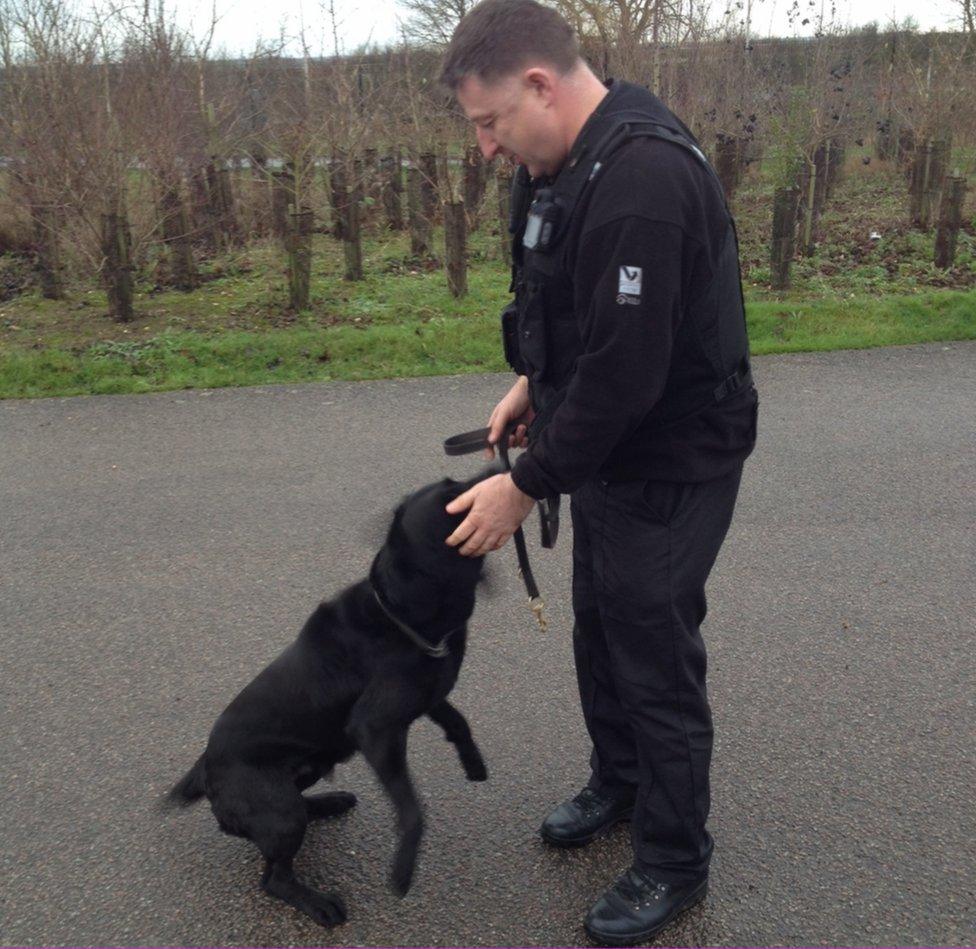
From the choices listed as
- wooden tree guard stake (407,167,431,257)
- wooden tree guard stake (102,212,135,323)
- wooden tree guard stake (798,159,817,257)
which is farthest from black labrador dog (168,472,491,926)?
wooden tree guard stake (798,159,817,257)

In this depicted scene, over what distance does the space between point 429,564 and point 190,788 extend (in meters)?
0.94

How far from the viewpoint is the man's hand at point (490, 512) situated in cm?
222

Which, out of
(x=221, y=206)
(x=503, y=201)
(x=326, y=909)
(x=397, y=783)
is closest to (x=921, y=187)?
(x=503, y=201)

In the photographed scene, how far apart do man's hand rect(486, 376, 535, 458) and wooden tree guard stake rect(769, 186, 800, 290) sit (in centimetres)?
692

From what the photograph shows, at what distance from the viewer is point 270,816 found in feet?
8.14

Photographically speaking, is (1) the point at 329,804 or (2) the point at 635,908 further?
(1) the point at 329,804

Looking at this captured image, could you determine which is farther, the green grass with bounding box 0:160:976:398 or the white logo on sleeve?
the green grass with bounding box 0:160:976:398

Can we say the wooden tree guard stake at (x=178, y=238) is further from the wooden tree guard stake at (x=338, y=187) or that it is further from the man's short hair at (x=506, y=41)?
the man's short hair at (x=506, y=41)

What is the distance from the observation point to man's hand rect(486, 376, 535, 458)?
2683 mm

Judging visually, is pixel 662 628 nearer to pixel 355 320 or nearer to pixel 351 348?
pixel 351 348

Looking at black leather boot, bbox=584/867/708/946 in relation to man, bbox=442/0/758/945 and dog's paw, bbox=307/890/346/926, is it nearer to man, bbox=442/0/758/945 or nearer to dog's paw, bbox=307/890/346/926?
man, bbox=442/0/758/945

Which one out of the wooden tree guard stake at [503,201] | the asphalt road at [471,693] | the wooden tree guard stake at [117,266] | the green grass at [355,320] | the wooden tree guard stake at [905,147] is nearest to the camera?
the asphalt road at [471,693]

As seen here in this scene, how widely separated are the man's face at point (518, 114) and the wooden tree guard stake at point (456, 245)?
674 centimetres

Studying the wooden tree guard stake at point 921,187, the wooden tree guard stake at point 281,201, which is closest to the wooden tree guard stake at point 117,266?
the wooden tree guard stake at point 281,201
